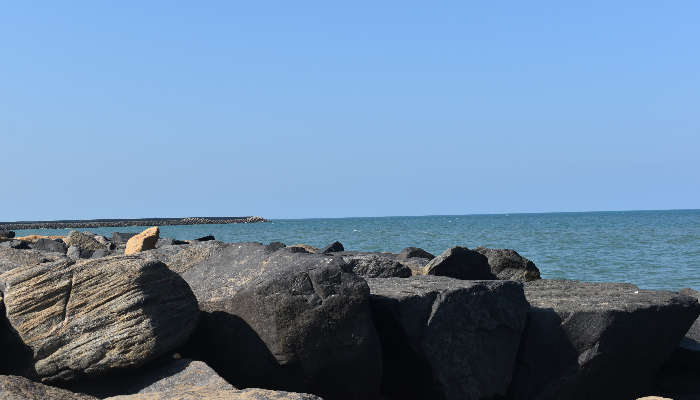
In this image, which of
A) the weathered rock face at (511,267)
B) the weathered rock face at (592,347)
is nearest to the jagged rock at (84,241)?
the weathered rock face at (511,267)

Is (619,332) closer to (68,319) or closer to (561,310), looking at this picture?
(561,310)

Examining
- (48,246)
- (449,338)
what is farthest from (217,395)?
(48,246)

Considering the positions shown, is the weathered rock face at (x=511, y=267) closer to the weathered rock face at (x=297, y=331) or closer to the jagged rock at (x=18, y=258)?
the weathered rock face at (x=297, y=331)

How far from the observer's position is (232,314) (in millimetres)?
5465

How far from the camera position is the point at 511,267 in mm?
10766

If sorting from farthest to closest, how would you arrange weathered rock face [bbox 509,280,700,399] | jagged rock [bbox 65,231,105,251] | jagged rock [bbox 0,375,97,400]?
jagged rock [bbox 65,231,105,251] < weathered rock face [bbox 509,280,700,399] < jagged rock [bbox 0,375,97,400]

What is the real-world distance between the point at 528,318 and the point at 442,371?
4.08ft

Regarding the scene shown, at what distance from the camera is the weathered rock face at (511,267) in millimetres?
10602

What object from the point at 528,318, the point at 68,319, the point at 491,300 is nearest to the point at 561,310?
the point at 528,318

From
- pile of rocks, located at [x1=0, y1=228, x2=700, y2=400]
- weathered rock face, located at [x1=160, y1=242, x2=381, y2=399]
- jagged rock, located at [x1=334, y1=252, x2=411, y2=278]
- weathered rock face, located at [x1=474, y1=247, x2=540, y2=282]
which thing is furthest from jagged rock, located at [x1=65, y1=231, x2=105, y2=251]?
weathered rock face, located at [x1=160, y1=242, x2=381, y2=399]

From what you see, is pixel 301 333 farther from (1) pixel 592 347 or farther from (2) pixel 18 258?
(2) pixel 18 258

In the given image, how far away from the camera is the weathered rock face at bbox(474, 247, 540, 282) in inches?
417

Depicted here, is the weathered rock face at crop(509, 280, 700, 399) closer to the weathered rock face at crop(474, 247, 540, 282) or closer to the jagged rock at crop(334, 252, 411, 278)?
the jagged rock at crop(334, 252, 411, 278)

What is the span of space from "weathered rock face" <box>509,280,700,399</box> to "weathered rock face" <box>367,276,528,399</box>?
338 mm
